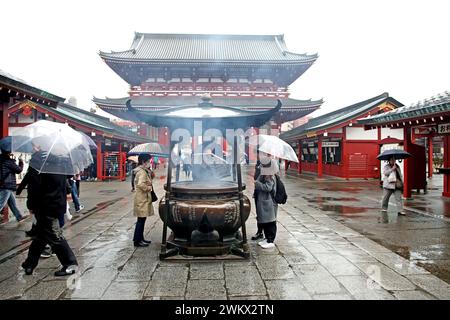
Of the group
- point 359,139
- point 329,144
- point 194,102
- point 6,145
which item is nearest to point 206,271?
point 6,145

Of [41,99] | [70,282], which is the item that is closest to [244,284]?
[70,282]

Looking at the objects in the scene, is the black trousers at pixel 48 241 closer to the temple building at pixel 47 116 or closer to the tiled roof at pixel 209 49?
the temple building at pixel 47 116

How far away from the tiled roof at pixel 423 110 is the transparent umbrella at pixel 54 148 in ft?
27.6

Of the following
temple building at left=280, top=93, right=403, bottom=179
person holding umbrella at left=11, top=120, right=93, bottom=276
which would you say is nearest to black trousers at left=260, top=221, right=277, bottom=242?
person holding umbrella at left=11, top=120, right=93, bottom=276

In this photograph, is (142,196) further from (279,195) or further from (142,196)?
(279,195)

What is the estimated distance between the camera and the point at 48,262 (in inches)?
187

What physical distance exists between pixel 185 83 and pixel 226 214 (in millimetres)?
22965

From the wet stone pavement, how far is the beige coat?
64 cm

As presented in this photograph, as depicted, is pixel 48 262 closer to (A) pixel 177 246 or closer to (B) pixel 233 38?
(A) pixel 177 246

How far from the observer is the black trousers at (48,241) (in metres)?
4.14

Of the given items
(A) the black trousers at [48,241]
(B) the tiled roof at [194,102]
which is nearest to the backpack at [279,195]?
(A) the black trousers at [48,241]

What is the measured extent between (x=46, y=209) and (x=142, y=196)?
1.61m

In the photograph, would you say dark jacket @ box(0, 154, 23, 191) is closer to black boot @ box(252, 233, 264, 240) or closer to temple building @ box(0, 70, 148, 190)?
temple building @ box(0, 70, 148, 190)

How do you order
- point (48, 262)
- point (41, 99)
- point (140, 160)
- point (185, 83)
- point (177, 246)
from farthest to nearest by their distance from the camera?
point (185, 83) < point (41, 99) < point (140, 160) < point (177, 246) < point (48, 262)
